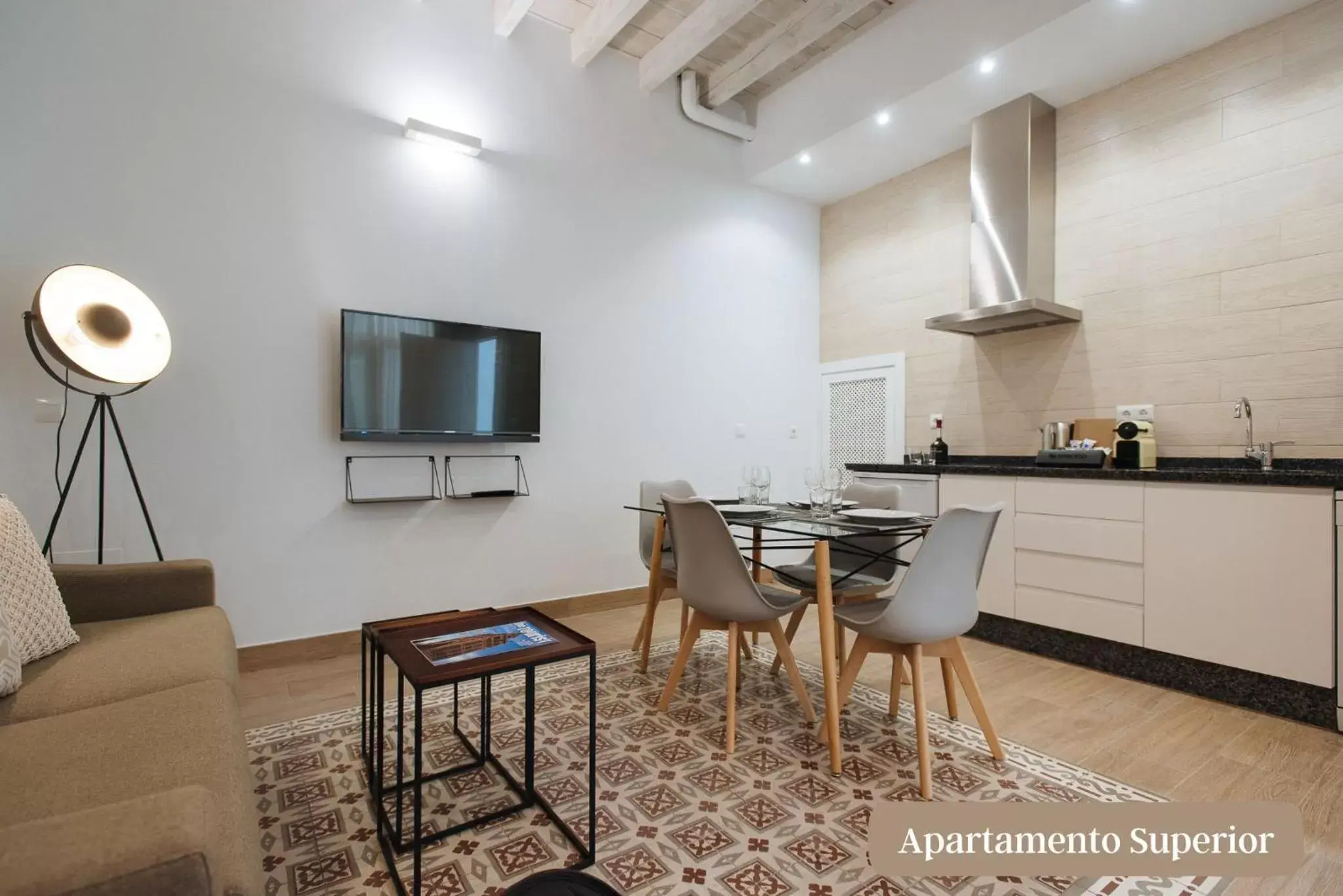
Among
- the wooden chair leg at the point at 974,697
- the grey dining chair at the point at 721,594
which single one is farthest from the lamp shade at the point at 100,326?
the wooden chair leg at the point at 974,697

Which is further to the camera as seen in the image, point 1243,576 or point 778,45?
point 778,45

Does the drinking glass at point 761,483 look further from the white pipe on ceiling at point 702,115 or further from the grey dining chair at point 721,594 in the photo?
the white pipe on ceiling at point 702,115

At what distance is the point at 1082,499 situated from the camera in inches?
122

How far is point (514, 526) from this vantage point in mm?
3730

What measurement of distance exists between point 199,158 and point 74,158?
1.40 feet

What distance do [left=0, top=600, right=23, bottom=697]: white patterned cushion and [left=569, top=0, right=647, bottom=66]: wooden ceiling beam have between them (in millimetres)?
3526

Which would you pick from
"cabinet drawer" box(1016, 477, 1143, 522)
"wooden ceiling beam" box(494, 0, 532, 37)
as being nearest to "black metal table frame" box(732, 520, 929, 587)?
"cabinet drawer" box(1016, 477, 1143, 522)

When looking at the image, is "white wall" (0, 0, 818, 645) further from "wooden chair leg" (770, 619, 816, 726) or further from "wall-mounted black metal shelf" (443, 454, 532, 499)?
"wooden chair leg" (770, 619, 816, 726)

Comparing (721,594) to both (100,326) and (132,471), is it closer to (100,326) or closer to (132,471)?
(132,471)

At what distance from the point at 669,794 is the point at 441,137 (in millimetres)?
3287

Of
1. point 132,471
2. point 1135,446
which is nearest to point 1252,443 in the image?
point 1135,446

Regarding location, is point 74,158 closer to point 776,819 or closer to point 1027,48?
point 776,819

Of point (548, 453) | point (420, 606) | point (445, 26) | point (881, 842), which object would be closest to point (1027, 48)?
point (445, 26)

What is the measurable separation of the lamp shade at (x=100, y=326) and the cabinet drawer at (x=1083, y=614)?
4.09 metres
